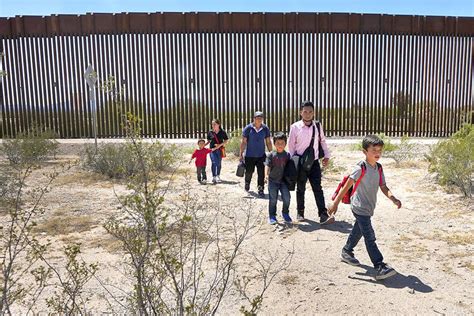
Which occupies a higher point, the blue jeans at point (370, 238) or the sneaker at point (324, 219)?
the blue jeans at point (370, 238)

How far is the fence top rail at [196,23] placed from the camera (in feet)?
42.0

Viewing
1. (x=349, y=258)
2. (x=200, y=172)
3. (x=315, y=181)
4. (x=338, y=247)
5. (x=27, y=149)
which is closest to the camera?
(x=349, y=258)

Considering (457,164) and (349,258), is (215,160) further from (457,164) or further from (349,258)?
(349,258)

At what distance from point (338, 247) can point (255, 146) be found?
2.82 m

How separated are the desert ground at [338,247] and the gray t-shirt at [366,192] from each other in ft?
1.96

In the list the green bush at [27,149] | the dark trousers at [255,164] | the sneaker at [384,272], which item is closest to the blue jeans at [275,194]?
the dark trousers at [255,164]

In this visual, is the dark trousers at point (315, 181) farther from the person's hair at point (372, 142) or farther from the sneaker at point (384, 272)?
the sneaker at point (384, 272)

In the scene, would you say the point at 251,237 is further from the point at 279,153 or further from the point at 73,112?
the point at 73,112

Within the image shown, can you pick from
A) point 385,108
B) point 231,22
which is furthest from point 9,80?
point 385,108

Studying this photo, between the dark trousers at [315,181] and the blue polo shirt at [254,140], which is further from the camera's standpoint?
the blue polo shirt at [254,140]

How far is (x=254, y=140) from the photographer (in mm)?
7184

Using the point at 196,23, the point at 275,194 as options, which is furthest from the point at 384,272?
the point at 196,23

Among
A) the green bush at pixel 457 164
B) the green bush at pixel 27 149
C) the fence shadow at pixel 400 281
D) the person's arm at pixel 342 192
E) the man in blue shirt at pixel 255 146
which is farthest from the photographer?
the green bush at pixel 27 149

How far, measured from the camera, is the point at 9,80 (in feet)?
43.5
